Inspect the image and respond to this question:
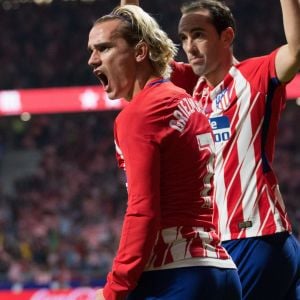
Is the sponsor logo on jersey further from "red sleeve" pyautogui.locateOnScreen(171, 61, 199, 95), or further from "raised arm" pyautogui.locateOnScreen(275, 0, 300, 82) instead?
"red sleeve" pyautogui.locateOnScreen(171, 61, 199, 95)

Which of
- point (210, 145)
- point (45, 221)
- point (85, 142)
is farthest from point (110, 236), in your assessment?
point (210, 145)

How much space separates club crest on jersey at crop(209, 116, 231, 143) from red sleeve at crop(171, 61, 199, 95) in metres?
0.33

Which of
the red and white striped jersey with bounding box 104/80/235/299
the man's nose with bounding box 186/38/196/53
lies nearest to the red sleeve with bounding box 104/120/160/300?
the red and white striped jersey with bounding box 104/80/235/299

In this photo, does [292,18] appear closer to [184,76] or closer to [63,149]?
[184,76]

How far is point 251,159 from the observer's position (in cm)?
326

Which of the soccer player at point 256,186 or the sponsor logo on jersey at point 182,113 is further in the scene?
the soccer player at point 256,186

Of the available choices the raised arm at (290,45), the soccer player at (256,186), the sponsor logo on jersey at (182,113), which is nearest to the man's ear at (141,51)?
the sponsor logo on jersey at (182,113)

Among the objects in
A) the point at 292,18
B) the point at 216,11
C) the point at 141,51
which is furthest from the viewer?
the point at 216,11

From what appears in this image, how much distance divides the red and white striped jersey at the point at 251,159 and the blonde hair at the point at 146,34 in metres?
0.82

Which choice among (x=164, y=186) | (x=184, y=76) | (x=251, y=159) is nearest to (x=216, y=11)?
(x=184, y=76)

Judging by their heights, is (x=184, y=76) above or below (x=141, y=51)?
below

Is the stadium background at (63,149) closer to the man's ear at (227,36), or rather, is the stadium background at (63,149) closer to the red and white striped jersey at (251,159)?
the man's ear at (227,36)

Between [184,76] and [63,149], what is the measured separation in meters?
14.7

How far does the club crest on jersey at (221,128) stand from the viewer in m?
3.31
